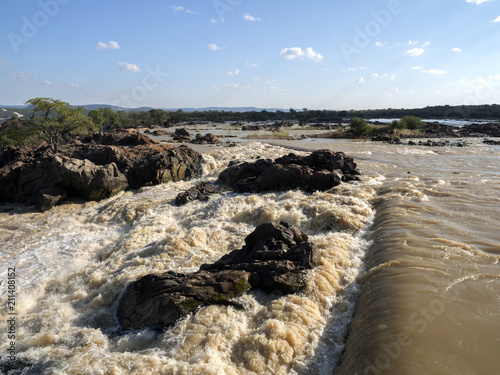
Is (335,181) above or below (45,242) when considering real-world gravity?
above

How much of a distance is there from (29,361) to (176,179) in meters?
16.8

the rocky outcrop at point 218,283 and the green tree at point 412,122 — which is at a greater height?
the green tree at point 412,122

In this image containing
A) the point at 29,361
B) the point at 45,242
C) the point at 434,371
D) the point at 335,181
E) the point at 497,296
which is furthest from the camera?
the point at 335,181

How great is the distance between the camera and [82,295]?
880cm

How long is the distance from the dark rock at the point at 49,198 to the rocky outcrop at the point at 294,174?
983 centimetres

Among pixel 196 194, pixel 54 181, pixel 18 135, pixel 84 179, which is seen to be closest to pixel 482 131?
pixel 196 194

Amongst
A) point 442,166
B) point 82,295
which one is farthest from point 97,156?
point 442,166

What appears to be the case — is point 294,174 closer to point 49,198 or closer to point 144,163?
point 144,163

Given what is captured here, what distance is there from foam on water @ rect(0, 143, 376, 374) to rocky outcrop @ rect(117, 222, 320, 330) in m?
0.26

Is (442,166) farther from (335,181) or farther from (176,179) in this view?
(176,179)

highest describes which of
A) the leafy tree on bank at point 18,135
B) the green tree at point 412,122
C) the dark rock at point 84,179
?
the green tree at point 412,122

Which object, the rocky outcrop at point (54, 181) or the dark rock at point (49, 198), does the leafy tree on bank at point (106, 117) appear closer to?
the rocky outcrop at point (54, 181)

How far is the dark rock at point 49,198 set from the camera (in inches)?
659

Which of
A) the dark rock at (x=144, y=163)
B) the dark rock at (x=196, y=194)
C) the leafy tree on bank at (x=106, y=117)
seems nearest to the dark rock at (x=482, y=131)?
the dark rock at (x=144, y=163)
